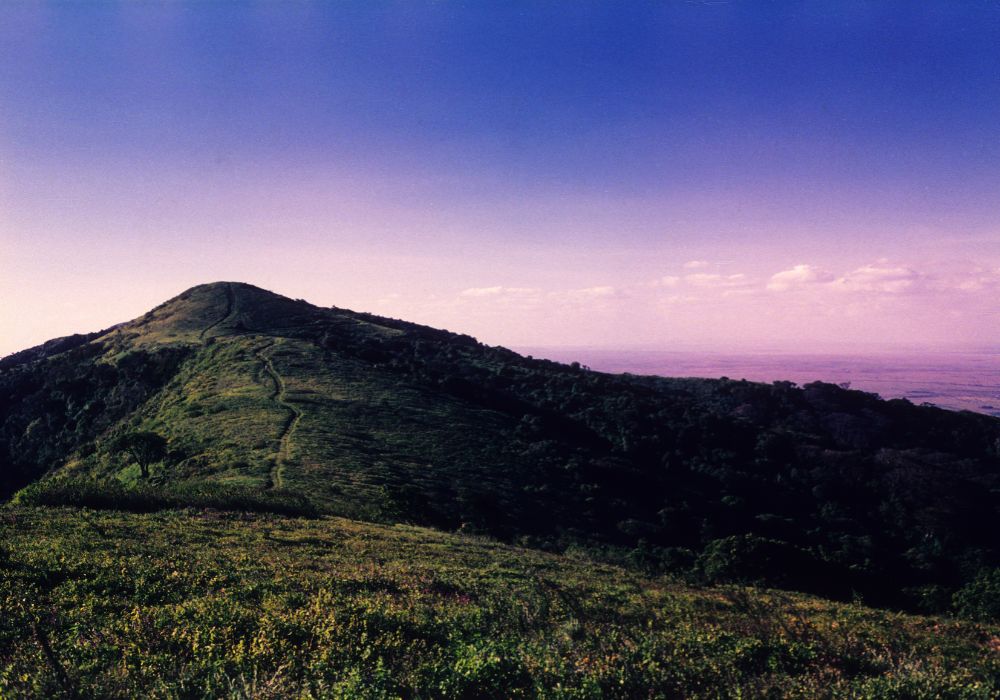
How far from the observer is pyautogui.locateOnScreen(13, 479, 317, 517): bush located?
2480 centimetres

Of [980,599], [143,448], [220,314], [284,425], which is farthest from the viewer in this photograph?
[220,314]

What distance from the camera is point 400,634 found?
10.3 metres

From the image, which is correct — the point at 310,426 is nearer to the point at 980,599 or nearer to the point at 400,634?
the point at 400,634

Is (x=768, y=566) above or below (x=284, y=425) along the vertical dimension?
below

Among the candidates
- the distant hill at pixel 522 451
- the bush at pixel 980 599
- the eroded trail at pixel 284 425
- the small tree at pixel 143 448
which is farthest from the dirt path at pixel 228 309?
the bush at pixel 980 599

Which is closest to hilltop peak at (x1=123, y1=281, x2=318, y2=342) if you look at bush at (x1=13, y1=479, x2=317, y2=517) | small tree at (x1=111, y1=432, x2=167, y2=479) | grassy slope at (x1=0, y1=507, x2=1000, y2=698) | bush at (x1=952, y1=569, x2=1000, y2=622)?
small tree at (x1=111, y1=432, x2=167, y2=479)

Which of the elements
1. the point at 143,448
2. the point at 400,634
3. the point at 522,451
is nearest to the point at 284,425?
the point at 143,448

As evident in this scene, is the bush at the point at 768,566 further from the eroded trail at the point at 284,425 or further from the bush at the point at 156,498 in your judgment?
the eroded trail at the point at 284,425

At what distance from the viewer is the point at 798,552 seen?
34375 millimetres

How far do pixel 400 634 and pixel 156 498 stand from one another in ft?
74.2

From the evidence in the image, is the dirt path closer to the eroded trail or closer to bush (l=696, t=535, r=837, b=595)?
the eroded trail

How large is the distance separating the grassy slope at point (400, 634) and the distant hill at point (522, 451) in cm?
1584

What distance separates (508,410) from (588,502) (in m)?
31.0

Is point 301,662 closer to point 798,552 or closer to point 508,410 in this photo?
point 798,552
